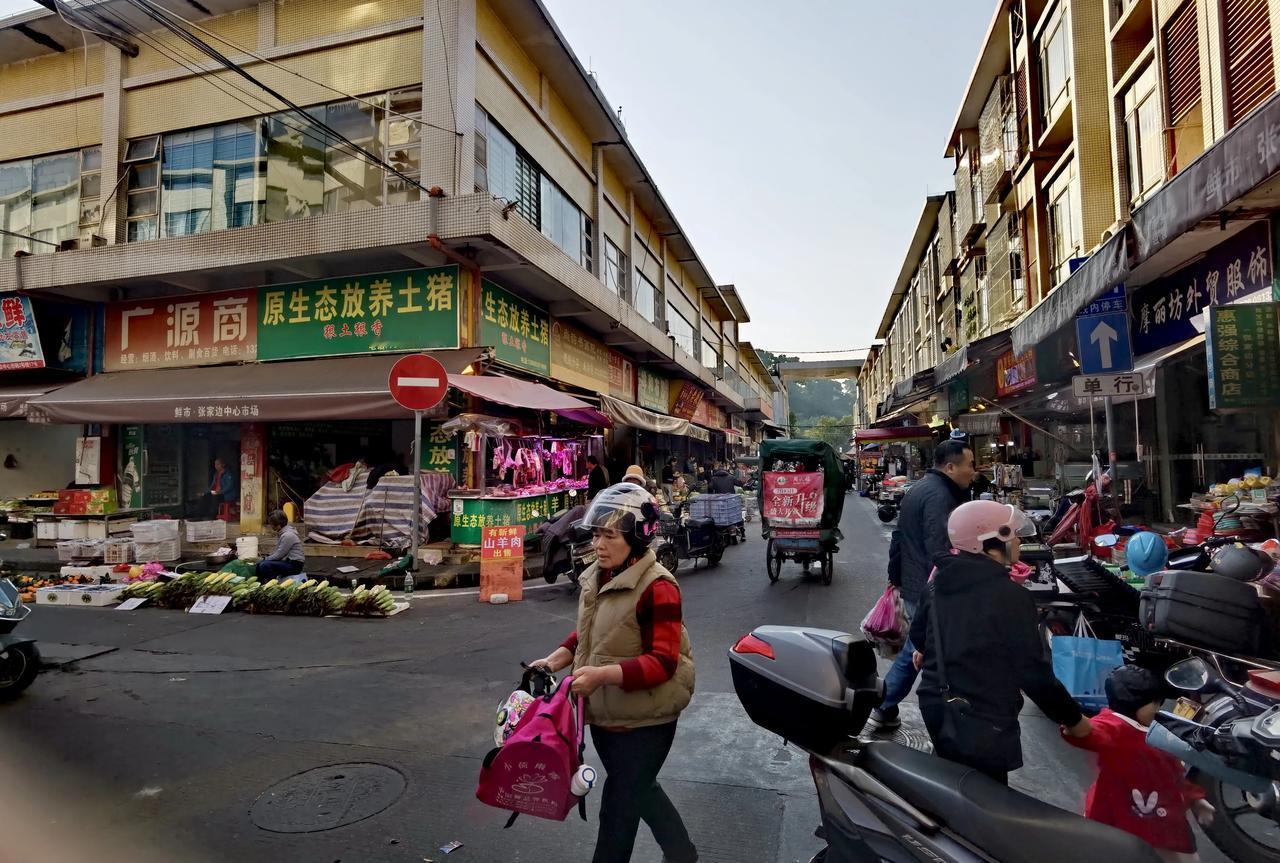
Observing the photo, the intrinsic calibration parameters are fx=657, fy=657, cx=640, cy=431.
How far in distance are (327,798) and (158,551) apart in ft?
31.6

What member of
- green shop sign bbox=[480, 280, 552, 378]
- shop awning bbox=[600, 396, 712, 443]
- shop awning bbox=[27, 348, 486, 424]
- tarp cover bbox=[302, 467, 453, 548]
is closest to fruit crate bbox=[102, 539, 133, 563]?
shop awning bbox=[27, 348, 486, 424]

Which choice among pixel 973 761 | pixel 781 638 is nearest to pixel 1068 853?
pixel 973 761

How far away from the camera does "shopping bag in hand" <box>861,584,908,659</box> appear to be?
15.5 feet

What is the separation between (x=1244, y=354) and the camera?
243 inches

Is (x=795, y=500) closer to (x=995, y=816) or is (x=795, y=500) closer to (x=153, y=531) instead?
(x=995, y=816)

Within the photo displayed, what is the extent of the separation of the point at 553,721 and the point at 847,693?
3.18 ft

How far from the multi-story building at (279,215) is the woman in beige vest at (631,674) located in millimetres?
7939

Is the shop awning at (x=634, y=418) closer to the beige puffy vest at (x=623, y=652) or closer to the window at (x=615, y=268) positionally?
the window at (x=615, y=268)

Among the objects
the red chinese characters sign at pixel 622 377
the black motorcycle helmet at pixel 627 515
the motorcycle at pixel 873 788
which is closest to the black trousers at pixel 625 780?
the motorcycle at pixel 873 788

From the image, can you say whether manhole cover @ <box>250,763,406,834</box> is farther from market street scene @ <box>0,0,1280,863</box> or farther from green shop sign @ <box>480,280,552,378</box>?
green shop sign @ <box>480,280,552,378</box>

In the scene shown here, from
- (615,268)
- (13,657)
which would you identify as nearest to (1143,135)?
(615,268)

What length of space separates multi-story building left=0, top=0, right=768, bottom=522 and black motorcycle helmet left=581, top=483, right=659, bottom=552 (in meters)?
7.82

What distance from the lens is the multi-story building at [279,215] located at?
10.9 m

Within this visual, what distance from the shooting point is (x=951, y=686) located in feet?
7.40
